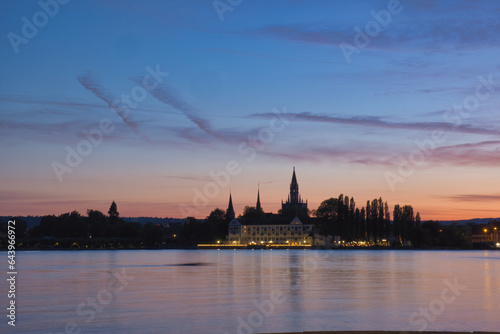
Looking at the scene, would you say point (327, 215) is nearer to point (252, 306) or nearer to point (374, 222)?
point (374, 222)

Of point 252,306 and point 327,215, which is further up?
point 327,215

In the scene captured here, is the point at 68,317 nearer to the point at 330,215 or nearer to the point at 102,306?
the point at 102,306

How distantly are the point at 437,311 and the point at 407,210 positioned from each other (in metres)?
134

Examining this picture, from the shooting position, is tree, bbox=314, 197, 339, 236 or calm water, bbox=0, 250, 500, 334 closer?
calm water, bbox=0, 250, 500, 334

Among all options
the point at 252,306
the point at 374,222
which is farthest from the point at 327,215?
the point at 252,306

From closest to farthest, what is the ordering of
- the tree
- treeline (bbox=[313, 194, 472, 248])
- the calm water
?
the calm water, treeline (bbox=[313, 194, 472, 248]), the tree

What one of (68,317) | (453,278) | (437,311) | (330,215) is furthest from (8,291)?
(330,215)

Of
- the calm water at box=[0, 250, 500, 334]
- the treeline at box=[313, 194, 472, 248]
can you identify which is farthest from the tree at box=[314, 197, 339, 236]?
the calm water at box=[0, 250, 500, 334]

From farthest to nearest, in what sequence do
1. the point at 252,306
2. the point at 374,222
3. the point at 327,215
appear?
the point at 327,215, the point at 374,222, the point at 252,306

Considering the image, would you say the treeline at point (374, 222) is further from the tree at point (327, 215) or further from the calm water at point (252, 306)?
the calm water at point (252, 306)

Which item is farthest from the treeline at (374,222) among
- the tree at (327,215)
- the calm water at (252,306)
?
the calm water at (252,306)

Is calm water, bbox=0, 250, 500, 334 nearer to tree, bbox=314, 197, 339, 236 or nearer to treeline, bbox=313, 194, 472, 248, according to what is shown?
treeline, bbox=313, 194, 472, 248

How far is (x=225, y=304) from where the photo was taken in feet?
101

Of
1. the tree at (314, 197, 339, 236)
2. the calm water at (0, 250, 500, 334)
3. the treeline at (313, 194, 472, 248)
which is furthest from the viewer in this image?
the tree at (314, 197, 339, 236)
